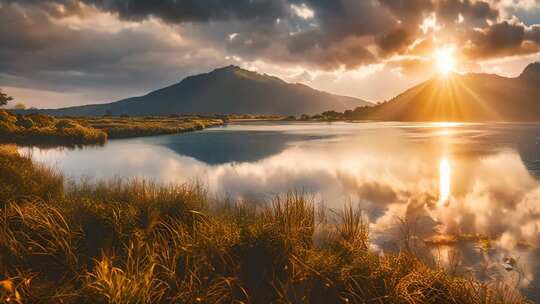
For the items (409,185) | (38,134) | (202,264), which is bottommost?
(409,185)

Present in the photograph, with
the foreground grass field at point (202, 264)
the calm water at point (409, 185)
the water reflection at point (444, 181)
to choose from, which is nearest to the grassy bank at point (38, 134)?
the calm water at point (409, 185)

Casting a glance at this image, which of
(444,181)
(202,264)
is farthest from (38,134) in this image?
(202,264)

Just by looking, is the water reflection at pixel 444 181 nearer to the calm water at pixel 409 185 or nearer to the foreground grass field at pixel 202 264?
the calm water at pixel 409 185

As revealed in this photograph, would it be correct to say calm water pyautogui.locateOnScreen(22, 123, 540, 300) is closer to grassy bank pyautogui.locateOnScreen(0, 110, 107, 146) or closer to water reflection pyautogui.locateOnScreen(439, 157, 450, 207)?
water reflection pyautogui.locateOnScreen(439, 157, 450, 207)

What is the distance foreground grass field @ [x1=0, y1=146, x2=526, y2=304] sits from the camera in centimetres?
649

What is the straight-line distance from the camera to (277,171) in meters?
27.4

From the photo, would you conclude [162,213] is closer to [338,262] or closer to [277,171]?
[338,262]

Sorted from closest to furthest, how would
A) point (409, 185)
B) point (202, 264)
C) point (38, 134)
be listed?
1. point (202, 264)
2. point (409, 185)
3. point (38, 134)

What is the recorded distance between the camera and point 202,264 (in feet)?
25.1

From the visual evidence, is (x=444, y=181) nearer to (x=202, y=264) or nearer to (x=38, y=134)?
(x=202, y=264)

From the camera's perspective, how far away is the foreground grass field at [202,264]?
649 centimetres

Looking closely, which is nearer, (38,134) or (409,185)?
(409,185)

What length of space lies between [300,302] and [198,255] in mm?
2319

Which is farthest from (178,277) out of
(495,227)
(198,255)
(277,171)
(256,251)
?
(277,171)
